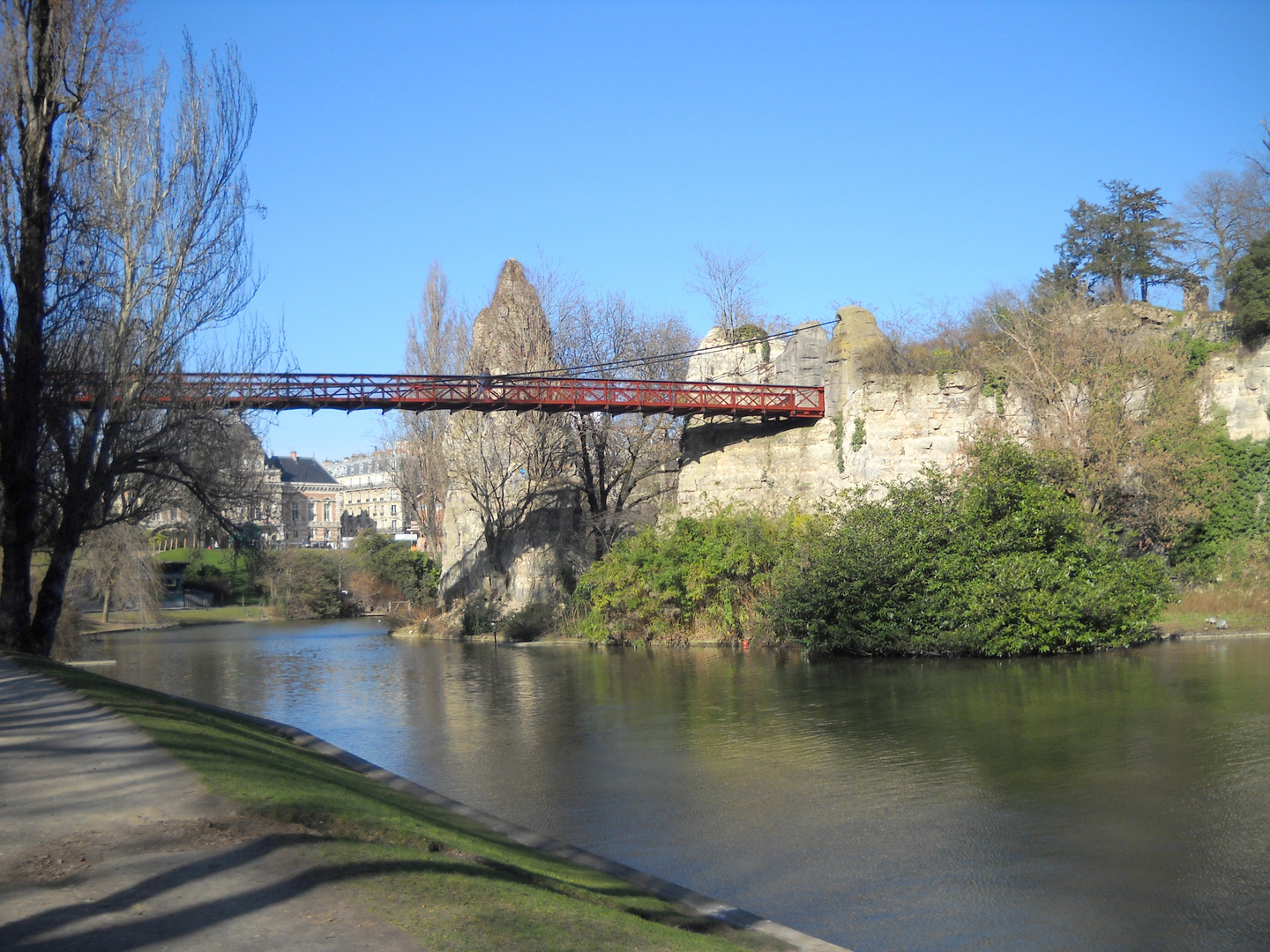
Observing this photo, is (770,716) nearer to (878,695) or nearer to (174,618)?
(878,695)

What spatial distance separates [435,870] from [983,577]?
53.6 ft

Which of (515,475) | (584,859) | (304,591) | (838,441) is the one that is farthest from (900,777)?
(304,591)

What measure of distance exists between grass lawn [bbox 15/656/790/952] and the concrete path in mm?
185

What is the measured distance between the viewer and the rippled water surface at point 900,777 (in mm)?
6836

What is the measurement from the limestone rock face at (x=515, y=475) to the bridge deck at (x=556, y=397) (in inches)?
109

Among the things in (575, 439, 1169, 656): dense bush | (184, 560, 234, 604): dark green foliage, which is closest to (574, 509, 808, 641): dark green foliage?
(575, 439, 1169, 656): dense bush

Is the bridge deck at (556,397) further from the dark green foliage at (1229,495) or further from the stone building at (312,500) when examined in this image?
the stone building at (312,500)

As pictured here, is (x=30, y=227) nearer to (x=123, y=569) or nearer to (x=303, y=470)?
(x=123, y=569)

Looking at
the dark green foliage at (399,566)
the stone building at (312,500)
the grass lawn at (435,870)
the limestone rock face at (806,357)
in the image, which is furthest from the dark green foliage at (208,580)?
the grass lawn at (435,870)

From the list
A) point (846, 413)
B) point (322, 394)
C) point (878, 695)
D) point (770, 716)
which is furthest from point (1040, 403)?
point (322, 394)

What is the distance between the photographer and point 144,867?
5238 millimetres

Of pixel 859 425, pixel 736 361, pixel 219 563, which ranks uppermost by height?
pixel 736 361

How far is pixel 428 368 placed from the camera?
4238 centimetres

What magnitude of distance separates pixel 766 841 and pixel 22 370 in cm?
1287
